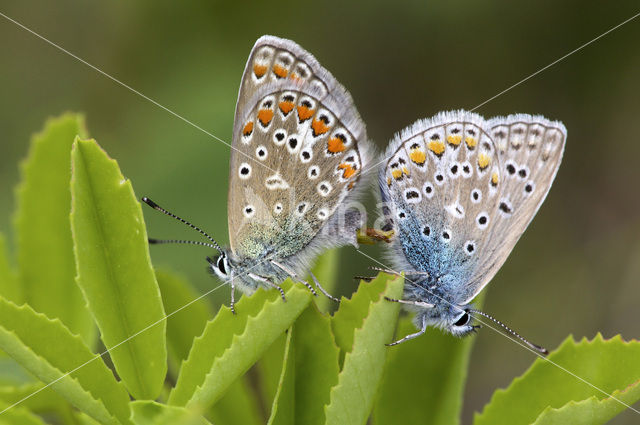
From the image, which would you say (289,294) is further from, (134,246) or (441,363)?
(441,363)

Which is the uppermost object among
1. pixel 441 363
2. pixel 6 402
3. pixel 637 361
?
pixel 637 361

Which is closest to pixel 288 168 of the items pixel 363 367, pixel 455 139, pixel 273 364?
pixel 455 139

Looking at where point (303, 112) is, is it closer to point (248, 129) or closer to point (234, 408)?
point (248, 129)

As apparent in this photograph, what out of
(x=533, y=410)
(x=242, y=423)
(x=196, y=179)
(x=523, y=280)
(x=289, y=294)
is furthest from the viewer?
(x=523, y=280)

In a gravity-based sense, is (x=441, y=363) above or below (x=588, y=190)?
above

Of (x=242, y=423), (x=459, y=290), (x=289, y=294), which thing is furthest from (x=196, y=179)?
(x=289, y=294)

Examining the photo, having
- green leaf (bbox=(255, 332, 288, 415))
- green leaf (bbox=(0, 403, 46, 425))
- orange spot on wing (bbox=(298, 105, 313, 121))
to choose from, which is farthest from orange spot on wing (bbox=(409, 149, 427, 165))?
green leaf (bbox=(0, 403, 46, 425))

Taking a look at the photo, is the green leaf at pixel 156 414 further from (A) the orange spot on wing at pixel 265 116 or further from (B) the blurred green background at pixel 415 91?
(B) the blurred green background at pixel 415 91

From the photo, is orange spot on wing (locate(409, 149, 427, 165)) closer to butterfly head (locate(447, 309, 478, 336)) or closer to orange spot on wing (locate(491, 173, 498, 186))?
orange spot on wing (locate(491, 173, 498, 186))
